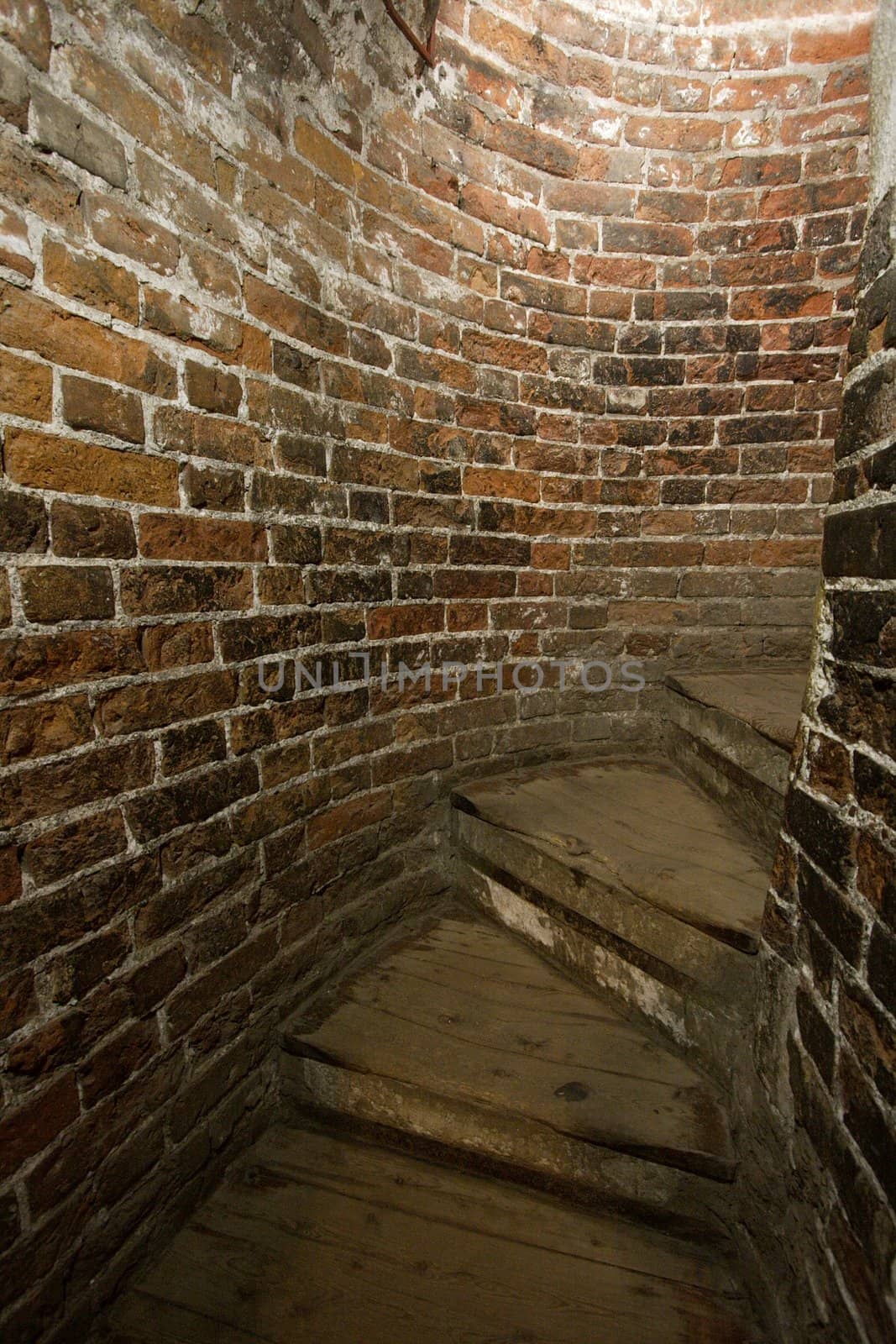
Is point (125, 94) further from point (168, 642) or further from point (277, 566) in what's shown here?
point (168, 642)

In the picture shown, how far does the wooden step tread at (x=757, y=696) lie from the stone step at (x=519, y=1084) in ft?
2.91

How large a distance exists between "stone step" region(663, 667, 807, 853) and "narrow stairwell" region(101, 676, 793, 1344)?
1 cm

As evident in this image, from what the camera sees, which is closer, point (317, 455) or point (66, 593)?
point (66, 593)

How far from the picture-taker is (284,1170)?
4.76 feet

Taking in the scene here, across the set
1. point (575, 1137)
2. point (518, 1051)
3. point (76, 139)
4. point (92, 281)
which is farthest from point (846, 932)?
point (76, 139)

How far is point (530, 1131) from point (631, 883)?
0.61 m

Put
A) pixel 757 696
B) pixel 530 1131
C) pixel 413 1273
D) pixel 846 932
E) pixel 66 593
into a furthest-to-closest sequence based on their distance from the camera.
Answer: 1. pixel 757 696
2. pixel 530 1131
3. pixel 413 1273
4. pixel 66 593
5. pixel 846 932

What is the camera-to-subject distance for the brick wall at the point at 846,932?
0.83 metres

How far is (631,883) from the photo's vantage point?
156 centimetres

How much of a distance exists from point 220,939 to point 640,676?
1819mm

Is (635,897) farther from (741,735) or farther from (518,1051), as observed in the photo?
(741,735)

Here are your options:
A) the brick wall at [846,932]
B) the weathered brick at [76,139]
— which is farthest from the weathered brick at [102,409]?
the brick wall at [846,932]

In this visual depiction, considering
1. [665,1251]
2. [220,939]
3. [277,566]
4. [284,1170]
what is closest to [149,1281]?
[284,1170]

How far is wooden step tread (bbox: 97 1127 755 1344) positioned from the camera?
44.3 inches
